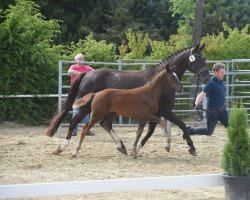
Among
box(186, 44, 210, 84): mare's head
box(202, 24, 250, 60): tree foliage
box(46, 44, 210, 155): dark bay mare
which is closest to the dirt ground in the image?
box(46, 44, 210, 155): dark bay mare

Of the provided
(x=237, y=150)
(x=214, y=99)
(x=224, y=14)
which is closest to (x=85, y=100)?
(x=214, y=99)

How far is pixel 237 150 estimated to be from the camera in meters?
6.71

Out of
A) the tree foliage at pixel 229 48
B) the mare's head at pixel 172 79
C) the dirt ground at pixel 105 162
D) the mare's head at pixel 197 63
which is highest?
the tree foliage at pixel 229 48

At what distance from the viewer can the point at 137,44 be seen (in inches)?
869

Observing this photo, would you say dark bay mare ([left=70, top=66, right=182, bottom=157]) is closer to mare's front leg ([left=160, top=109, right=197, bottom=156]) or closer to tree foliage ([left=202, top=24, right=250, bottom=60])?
mare's front leg ([left=160, top=109, right=197, bottom=156])

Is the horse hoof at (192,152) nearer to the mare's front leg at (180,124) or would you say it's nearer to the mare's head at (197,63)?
the mare's front leg at (180,124)

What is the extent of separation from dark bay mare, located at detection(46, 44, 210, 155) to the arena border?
13.9ft

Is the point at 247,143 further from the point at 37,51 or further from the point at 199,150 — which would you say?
the point at 37,51

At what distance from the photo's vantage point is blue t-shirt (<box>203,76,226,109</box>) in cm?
1037

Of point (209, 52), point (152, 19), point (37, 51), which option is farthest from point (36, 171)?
point (152, 19)

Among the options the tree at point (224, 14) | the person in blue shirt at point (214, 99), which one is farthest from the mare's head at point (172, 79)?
the tree at point (224, 14)

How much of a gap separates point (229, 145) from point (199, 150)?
500 cm

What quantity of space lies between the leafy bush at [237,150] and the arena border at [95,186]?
29 cm

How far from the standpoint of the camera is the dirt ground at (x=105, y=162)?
7512mm
